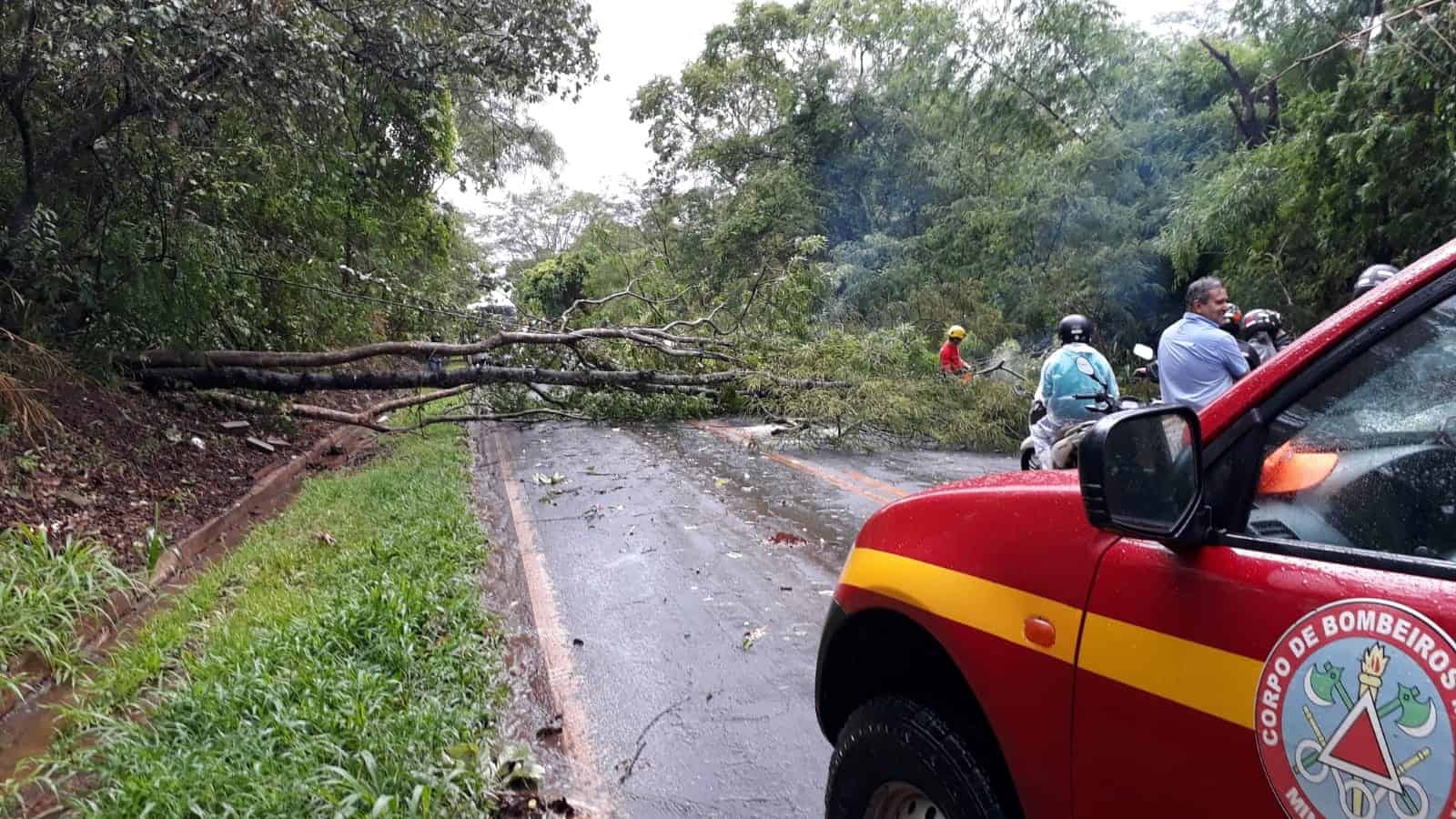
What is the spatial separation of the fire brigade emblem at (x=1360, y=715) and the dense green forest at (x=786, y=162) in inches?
276

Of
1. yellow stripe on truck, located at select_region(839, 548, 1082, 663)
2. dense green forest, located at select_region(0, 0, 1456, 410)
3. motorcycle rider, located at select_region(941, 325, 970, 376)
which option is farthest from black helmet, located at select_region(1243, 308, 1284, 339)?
motorcycle rider, located at select_region(941, 325, 970, 376)

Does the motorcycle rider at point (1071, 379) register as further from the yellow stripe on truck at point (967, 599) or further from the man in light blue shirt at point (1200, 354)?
the yellow stripe on truck at point (967, 599)

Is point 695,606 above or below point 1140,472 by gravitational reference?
below

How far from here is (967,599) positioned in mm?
1762

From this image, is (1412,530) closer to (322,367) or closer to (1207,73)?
(322,367)

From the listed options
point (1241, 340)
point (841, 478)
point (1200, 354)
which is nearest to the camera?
point (1200, 354)

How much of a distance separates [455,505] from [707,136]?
21106 millimetres

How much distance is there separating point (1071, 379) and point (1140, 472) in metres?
3.50

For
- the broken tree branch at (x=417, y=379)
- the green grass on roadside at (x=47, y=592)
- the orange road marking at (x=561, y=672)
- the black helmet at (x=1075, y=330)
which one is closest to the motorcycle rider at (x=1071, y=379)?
the black helmet at (x=1075, y=330)

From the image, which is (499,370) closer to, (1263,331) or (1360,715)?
(1263,331)

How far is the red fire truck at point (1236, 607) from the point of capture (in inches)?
42.0

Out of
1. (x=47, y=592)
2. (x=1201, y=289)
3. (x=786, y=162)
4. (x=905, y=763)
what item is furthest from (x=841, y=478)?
(x=786, y=162)

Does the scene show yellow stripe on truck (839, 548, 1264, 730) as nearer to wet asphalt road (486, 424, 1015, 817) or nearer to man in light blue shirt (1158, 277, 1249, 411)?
wet asphalt road (486, 424, 1015, 817)

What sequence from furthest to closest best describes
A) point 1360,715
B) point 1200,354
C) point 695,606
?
1. point 695,606
2. point 1200,354
3. point 1360,715
